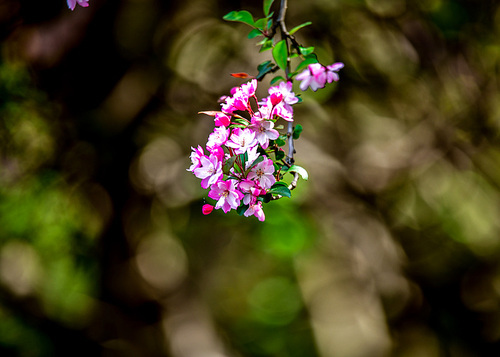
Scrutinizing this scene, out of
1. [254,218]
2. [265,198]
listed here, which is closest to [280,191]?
[265,198]

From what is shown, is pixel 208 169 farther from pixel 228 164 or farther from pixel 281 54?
pixel 281 54

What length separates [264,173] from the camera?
0.47 metres

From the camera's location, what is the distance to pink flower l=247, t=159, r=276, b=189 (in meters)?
0.47

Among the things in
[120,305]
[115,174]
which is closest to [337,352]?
[120,305]

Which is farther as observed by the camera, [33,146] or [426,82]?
[426,82]

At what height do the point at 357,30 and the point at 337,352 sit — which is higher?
the point at 357,30

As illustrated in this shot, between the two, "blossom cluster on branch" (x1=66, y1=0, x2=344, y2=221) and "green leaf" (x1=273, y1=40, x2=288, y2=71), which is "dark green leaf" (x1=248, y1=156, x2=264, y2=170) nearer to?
"blossom cluster on branch" (x1=66, y1=0, x2=344, y2=221)

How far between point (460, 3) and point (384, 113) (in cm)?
52

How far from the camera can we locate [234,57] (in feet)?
5.44

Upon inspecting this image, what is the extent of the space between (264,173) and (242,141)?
0.15 ft

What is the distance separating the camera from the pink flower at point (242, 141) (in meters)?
0.45

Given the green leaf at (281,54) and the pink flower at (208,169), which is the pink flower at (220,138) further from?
the green leaf at (281,54)

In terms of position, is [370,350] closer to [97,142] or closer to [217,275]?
[217,275]

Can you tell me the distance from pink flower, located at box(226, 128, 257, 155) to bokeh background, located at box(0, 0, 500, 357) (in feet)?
3.59
